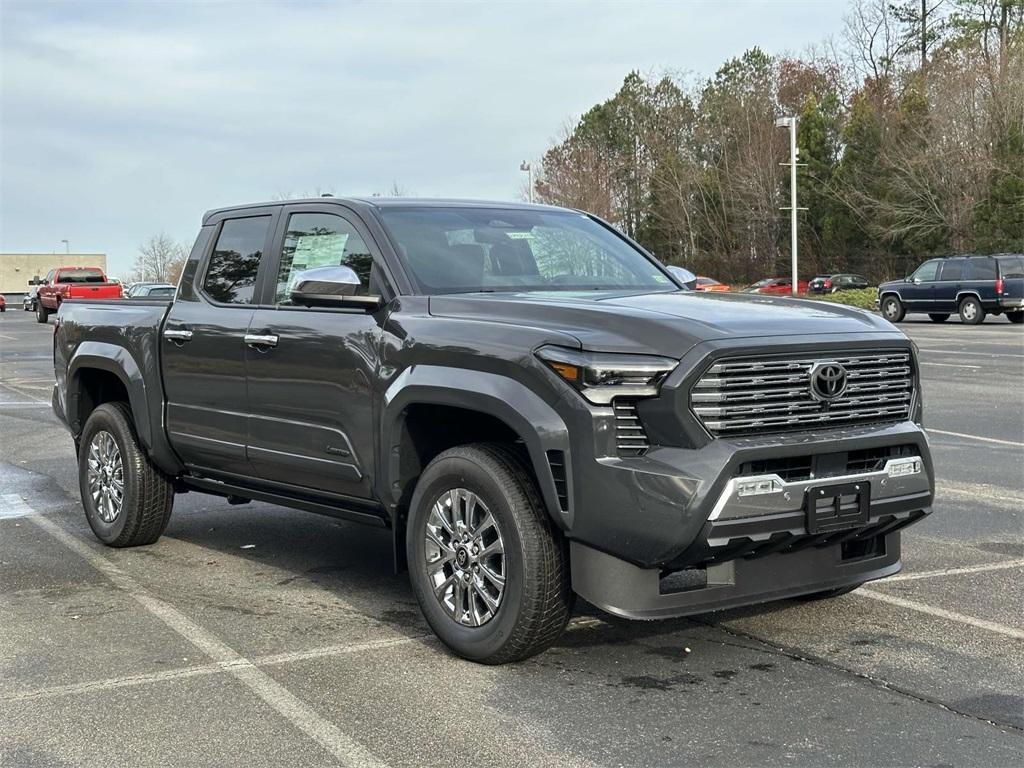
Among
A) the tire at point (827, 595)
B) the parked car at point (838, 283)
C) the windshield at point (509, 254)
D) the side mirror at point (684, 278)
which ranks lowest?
the tire at point (827, 595)

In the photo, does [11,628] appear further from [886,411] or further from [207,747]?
[886,411]

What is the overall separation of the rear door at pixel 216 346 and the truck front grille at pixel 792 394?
8.90ft

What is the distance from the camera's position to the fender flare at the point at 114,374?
283 inches

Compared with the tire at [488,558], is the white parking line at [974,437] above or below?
below

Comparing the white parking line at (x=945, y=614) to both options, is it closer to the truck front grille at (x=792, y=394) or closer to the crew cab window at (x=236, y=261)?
the truck front grille at (x=792, y=394)

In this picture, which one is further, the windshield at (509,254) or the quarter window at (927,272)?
the quarter window at (927,272)

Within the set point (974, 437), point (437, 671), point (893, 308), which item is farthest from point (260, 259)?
point (893, 308)

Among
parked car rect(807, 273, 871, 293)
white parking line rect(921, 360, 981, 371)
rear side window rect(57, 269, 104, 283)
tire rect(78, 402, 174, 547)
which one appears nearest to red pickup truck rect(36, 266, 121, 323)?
rear side window rect(57, 269, 104, 283)

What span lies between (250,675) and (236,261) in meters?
2.61

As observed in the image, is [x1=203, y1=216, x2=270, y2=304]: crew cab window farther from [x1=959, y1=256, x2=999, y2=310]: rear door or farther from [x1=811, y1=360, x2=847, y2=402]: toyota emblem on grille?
[x1=959, y1=256, x2=999, y2=310]: rear door

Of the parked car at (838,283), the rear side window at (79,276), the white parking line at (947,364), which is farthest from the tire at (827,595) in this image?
the parked car at (838,283)

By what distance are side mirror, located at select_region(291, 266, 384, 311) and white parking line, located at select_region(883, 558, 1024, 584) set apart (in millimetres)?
2958

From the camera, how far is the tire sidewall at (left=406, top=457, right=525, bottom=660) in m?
4.84

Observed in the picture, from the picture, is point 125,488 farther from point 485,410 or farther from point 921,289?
point 921,289
